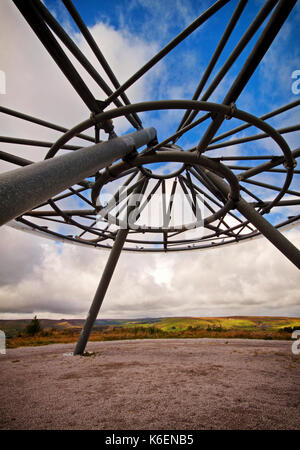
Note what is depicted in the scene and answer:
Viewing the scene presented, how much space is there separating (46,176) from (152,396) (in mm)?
5896

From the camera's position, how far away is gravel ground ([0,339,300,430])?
4.21m

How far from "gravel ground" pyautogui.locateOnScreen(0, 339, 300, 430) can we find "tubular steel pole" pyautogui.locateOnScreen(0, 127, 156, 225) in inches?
168

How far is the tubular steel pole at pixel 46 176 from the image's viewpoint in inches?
124

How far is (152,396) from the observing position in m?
5.57

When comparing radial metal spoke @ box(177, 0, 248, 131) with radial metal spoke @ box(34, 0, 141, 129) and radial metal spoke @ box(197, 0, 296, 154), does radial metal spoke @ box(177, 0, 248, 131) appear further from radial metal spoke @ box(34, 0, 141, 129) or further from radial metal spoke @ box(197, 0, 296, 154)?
radial metal spoke @ box(34, 0, 141, 129)

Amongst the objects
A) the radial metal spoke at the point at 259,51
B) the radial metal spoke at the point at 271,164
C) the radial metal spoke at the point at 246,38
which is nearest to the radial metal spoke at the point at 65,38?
the radial metal spoke at the point at 246,38

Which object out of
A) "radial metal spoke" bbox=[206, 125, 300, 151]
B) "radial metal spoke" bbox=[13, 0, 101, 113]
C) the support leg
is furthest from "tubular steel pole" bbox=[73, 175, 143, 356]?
"radial metal spoke" bbox=[13, 0, 101, 113]

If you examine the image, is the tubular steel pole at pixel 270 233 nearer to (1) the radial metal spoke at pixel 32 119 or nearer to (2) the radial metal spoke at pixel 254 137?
(2) the radial metal spoke at pixel 254 137

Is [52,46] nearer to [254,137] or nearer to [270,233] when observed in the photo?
[254,137]

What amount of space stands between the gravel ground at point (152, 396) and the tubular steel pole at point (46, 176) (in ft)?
14.0

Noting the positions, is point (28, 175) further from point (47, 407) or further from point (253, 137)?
point (253, 137)

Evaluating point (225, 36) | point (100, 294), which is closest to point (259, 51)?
point (225, 36)

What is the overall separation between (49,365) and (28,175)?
961 centimetres
